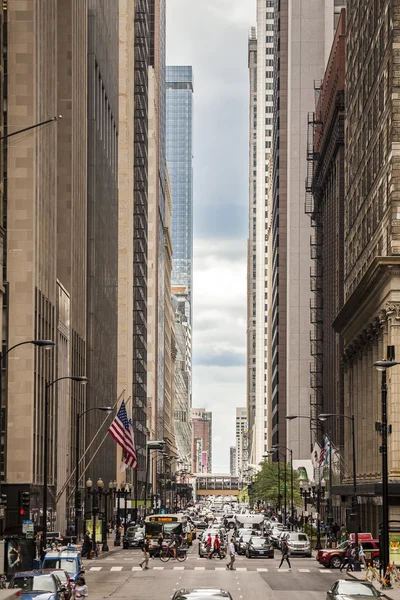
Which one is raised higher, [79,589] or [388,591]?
[79,589]

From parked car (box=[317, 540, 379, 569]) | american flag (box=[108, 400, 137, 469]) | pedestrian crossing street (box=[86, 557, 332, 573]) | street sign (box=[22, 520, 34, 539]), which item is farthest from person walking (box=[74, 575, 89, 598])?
american flag (box=[108, 400, 137, 469])

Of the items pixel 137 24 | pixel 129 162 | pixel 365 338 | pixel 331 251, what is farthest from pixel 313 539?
pixel 137 24

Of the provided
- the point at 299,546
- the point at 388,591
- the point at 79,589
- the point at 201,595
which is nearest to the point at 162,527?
the point at 299,546

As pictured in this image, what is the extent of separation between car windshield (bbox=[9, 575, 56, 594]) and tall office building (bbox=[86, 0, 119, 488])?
72798mm

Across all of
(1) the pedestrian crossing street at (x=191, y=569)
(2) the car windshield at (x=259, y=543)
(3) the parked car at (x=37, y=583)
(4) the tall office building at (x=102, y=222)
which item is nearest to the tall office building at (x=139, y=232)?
(4) the tall office building at (x=102, y=222)

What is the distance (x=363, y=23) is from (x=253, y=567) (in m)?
48.4

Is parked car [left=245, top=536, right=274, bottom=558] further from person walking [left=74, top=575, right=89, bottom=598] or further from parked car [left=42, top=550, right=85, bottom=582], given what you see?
person walking [left=74, top=575, right=89, bottom=598]

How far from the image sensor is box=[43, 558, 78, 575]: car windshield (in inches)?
1750

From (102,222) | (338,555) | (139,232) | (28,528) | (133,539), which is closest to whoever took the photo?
(28,528)

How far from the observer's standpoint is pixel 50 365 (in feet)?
279

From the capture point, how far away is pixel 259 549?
248 ft

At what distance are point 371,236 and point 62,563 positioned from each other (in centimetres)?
5140

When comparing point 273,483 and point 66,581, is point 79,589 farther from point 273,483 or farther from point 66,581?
point 273,483

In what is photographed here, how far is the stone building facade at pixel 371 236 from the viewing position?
77.8 m
